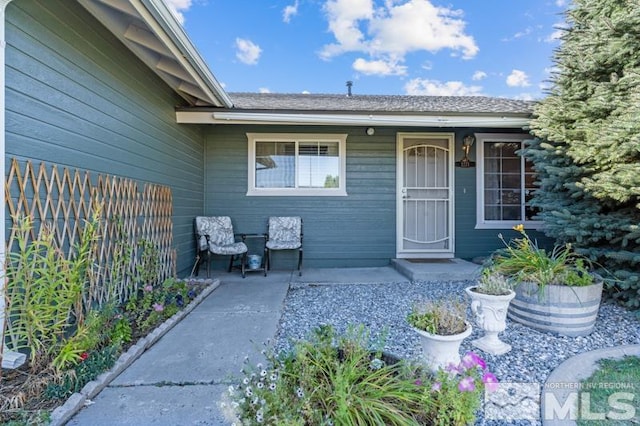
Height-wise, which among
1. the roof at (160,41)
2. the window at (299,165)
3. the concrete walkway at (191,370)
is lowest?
the concrete walkway at (191,370)

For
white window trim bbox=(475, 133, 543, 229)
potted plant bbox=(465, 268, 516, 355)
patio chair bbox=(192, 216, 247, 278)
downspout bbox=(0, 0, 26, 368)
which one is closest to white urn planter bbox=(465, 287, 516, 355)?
potted plant bbox=(465, 268, 516, 355)

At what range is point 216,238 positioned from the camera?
5.07 m

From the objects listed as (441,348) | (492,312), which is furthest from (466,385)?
(492,312)

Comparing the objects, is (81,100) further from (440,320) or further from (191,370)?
(440,320)

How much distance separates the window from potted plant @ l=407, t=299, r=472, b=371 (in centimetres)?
377

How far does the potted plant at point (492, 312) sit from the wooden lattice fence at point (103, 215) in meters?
2.97

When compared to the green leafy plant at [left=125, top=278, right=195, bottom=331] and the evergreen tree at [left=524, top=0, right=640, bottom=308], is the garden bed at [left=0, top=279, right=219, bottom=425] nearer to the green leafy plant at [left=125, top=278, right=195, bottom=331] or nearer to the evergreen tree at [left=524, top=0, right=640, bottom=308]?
the green leafy plant at [left=125, top=278, right=195, bottom=331]

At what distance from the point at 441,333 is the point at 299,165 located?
4.12 m

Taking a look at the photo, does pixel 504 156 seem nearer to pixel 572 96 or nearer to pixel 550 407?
pixel 572 96

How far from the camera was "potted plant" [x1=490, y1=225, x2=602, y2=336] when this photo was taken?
2.58 meters

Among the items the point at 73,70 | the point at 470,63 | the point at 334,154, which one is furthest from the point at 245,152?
the point at 470,63

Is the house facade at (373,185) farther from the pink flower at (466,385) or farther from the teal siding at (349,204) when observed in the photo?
the pink flower at (466,385)

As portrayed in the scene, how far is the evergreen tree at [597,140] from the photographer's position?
2912 mm

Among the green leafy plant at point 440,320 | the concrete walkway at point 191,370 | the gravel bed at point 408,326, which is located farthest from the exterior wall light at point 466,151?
the green leafy plant at point 440,320
